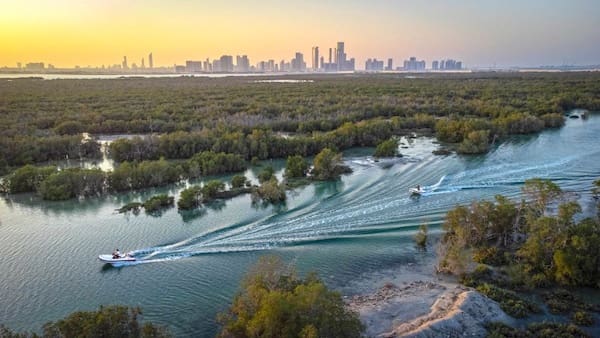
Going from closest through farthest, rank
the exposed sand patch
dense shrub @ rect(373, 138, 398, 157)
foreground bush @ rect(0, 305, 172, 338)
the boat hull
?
foreground bush @ rect(0, 305, 172, 338) < the exposed sand patch < the boat hull < dense shrub @ rect(373, 138, 398, 157)

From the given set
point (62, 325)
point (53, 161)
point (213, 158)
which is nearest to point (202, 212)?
point (213, 158)

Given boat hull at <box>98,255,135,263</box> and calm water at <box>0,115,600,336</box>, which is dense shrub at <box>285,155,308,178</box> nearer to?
calm water at <box>0,115,600,336</box>

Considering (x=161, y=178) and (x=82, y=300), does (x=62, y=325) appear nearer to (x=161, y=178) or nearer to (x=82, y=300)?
(x=82, y=300)

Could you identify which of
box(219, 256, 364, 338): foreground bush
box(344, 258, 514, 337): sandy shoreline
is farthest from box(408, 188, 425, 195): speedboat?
box(219, 256, 364, 338): foreground bush

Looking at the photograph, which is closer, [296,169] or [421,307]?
[421,307]

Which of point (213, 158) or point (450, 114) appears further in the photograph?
point (450, 114)

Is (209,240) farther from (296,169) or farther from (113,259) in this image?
(296,169)

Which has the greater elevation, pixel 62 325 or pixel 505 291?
pixel 62 325

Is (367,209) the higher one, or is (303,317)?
(303,317)

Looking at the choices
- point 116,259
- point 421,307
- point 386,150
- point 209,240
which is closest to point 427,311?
point 421,307
